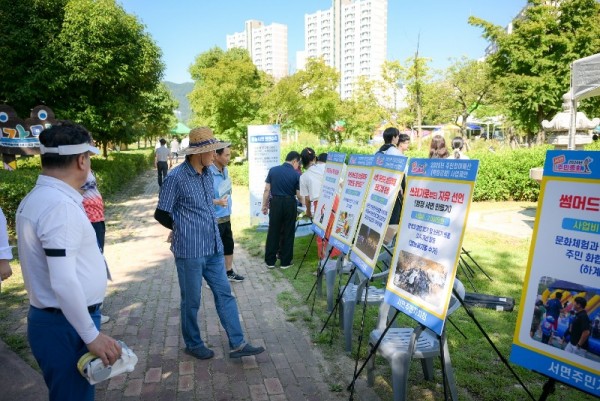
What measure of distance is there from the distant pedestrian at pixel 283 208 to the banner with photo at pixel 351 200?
2.13 meters

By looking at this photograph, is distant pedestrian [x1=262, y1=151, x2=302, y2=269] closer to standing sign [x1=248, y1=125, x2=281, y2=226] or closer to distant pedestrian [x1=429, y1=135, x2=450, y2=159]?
distant pedestrian [x1=429, y1=135, x2=450, y2=159]

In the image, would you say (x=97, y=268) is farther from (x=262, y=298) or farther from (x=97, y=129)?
(x=97, y=129)

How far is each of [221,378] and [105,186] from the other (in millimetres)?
12428

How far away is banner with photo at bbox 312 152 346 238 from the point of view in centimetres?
554

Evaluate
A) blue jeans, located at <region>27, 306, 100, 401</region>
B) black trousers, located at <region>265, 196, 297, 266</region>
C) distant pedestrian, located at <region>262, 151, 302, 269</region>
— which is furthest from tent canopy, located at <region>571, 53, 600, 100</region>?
blue jeans, located at <region>27, 306, 100, 401</region>

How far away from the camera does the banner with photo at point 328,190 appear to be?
5.54m

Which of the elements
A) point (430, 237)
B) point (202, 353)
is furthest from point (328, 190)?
point (430, 237)

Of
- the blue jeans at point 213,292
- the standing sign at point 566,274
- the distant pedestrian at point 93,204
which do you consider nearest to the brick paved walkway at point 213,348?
the blue jeans at point 213,292

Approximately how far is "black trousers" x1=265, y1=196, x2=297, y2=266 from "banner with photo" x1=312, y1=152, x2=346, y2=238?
1.05 metres

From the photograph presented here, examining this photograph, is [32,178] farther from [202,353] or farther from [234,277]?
[202,353]

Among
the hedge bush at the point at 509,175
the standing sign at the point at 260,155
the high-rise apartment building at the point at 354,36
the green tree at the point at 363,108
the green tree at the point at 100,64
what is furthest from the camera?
the high-rise apartment building at the point at 354,36

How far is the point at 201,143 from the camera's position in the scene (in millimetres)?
3752

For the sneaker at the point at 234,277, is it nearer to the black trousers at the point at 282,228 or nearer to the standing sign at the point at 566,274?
the black trousers at the point at 282,228

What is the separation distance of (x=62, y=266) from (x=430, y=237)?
2.15m
